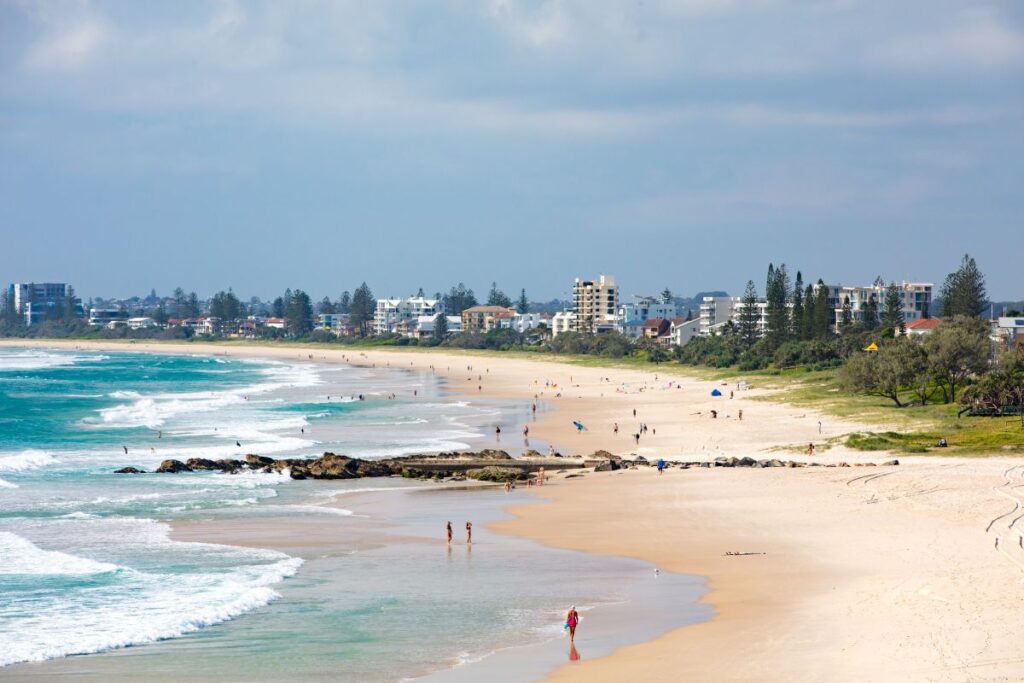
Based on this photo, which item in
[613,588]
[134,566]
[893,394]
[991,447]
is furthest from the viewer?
[893,394]

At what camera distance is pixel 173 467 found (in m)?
43.4

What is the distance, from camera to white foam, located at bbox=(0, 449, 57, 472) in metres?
44.3

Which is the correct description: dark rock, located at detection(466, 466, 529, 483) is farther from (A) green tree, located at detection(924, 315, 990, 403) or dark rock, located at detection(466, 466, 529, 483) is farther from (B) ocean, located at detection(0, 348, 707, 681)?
(A) green tree, located at detection(924, 315, 990, 403)

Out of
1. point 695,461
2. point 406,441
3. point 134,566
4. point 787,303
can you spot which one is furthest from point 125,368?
point 134,566

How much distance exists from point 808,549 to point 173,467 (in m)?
25.1

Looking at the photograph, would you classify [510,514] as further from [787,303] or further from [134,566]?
[787,303]

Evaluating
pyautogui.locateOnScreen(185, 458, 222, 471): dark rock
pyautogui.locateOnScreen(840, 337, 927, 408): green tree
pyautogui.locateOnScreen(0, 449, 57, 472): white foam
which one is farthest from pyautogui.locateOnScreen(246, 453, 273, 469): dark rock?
pyautogui.locateOnScreen(840, 337, 927, 408): green tree

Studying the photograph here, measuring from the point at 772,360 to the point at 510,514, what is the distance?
234ft

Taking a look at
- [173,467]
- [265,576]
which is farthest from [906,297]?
[265,576]

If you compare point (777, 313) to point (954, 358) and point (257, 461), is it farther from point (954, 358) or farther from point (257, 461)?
point (257, 461)

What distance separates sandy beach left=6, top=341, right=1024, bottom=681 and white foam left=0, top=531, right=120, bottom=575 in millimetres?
10678

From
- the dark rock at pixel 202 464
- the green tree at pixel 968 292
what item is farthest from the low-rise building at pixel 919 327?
the dark rock at pixel 202 464

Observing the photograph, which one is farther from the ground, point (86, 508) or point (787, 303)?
point (787, 303)

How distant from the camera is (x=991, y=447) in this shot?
42.2 meters
